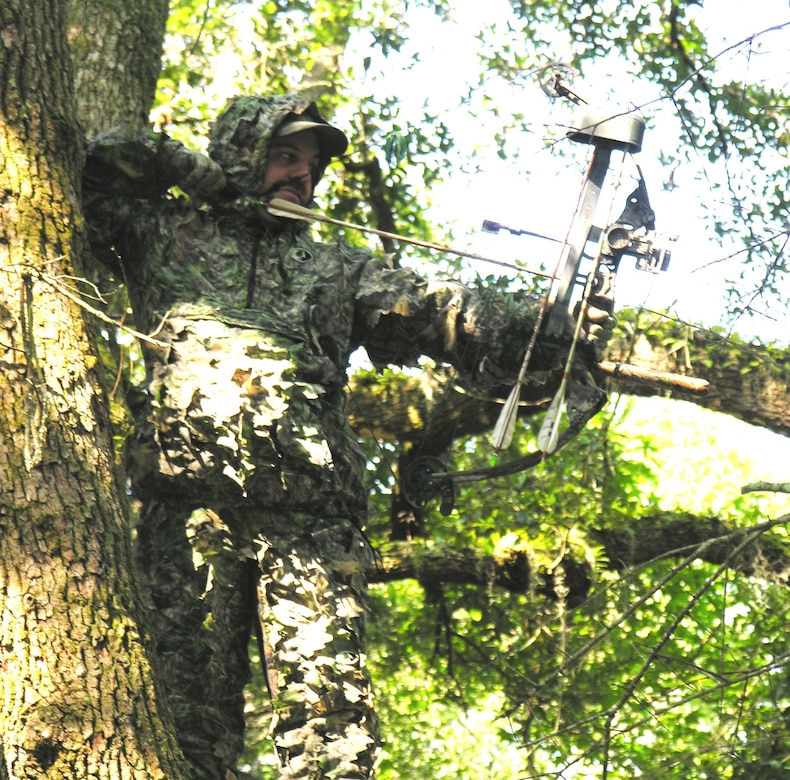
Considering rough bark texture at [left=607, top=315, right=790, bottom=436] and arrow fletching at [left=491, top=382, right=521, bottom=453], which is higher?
rough bark texture at [left=607, top=315, right=790, bottom=436]

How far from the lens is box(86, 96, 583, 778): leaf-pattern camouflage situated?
11.2 ft

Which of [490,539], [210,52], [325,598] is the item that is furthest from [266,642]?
[210,52]

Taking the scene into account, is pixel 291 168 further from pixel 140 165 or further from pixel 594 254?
pixel 594 254

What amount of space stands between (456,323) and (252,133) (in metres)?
0.89

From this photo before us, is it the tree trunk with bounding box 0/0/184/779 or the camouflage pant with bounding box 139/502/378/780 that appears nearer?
the tree trunk with bounding box 0/0/184/779

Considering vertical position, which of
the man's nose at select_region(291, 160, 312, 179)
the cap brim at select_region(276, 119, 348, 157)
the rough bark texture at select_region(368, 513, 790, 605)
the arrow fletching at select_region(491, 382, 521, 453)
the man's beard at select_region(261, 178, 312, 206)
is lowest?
the rough bark texture at select_region(368, 513, 790, 605)

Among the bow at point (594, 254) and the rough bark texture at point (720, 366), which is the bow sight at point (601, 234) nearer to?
the bow at point (594, 254)

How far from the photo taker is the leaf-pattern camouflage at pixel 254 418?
11.2 ft

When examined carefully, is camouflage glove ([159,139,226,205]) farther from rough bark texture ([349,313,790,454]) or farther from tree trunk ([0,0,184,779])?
rough bark texture ([349,313,790,454])

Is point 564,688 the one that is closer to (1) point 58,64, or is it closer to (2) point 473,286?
(2) point 473,286

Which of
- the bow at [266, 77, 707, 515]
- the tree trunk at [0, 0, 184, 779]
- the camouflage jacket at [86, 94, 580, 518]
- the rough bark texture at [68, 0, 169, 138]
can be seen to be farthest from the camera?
the rough bark texture at [68, 0, 169, 138]

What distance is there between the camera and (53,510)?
8.82ft

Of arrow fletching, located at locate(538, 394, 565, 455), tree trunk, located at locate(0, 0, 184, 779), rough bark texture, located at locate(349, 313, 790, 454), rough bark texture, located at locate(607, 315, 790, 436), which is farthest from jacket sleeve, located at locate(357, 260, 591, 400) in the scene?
rough bark texture, located at locate(607, 315, 790, 436)

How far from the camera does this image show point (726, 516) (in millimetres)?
6242
